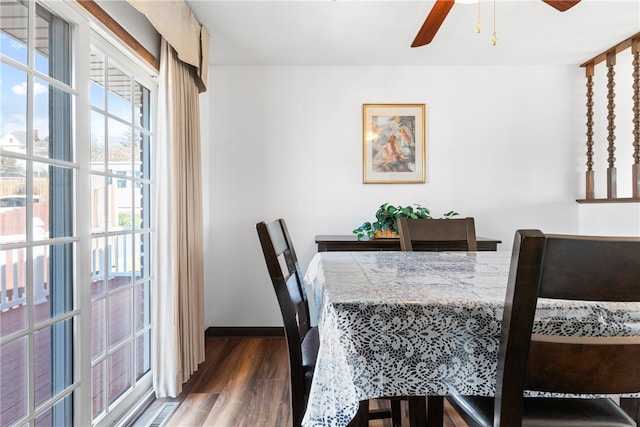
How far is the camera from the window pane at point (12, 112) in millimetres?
1138

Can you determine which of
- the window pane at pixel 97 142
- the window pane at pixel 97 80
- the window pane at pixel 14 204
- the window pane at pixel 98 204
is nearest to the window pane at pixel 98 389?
the window pane at pixel 98 204

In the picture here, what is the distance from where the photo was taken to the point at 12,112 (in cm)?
117

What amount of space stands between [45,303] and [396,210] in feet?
7.45

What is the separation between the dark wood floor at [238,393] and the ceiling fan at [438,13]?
206 cm

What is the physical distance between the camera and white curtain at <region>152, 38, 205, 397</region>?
201cm

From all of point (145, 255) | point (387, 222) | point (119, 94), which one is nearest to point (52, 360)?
point (145, 255)

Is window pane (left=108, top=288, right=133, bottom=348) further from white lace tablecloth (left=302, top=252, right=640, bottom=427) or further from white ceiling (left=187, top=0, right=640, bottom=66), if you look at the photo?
white ceiling (left=187, top=0, right=640, bottom=66)

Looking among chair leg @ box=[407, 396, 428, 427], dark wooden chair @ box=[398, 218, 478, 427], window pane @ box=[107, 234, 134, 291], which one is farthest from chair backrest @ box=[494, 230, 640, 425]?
window pane @ box=[107, 234, 134, 291]

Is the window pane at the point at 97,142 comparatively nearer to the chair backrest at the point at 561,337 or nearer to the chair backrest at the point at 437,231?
the chair backrest at the point at 437,231

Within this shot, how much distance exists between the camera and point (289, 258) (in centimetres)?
144

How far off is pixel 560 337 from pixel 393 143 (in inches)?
102

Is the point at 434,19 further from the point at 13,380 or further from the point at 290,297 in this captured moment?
the point at 13,380

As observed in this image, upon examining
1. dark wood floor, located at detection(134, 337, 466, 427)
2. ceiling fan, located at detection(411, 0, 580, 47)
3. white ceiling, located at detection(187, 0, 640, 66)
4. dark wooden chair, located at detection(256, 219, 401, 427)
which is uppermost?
white ceiling, located at detection(187, 0, 640, 66)

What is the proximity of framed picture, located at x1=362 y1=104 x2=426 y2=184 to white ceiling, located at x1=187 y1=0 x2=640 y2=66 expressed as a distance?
424mm
